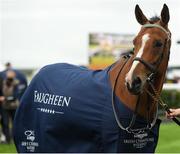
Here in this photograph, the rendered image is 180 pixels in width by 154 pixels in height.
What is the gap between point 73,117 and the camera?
23.1 ft

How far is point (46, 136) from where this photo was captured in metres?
7.42

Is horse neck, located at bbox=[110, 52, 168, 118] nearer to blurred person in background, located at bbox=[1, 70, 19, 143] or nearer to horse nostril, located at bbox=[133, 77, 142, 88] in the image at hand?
horse nostril, located at bbox=[133, 77, 142, 88]

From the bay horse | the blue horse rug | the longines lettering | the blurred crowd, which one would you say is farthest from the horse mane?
the blurred crowd

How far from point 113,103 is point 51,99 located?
987 mm

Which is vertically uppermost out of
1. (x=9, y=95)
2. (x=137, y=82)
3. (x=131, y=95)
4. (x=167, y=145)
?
(x=137, y=82)

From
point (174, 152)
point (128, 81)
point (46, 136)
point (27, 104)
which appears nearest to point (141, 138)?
point (128, 81)

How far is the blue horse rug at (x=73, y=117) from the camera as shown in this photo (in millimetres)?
6684

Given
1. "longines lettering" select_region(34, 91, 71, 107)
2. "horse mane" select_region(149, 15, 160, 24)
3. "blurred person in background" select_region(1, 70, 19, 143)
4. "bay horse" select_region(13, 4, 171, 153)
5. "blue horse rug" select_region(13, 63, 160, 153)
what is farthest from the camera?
"blurred person in background" select_region(1, 70, 19, 143)

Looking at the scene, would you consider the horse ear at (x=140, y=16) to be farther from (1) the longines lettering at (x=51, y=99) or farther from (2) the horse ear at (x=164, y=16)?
(1) the longines lettering at (x=51, y=99)

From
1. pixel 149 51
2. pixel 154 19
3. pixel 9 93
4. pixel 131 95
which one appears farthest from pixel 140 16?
pixel 9 93

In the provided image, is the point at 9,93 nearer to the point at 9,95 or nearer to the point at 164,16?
the point at 9,95

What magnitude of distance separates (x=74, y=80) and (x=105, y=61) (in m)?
39.3

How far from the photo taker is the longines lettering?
23.5 ft

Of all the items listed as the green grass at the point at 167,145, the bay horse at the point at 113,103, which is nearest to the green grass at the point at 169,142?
the green grass at the point at 167,145
